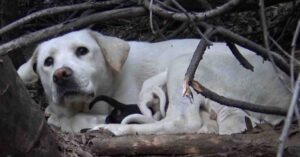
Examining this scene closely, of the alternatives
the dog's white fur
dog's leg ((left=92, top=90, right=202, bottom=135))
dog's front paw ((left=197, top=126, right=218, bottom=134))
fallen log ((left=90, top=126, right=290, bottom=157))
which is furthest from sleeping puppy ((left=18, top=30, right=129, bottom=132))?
fallen log ((left=90, top=126, right=290, bottom=157))

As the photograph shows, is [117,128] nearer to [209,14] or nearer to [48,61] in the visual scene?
Answer: [48,61]

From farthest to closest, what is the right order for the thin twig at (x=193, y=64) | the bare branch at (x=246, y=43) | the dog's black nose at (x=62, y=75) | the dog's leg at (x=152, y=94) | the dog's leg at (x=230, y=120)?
the dog's leg at (x=152, y=94), the dog's black nose at (x=62, y=75), the dog's leg at (x=230, y=120), the bare branch at (x=246, y=43), the thin twig at (x=193, y=64)

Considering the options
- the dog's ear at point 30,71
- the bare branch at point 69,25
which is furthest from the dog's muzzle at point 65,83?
the dog's ear at point 30,71

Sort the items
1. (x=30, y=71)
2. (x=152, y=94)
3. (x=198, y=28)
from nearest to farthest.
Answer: (x=198, y=28), (x=152, y=94), (x=30, y=71)

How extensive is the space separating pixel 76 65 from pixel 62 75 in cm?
20

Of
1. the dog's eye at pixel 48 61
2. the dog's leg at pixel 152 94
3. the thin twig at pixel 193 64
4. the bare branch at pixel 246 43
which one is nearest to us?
the thin twig at pixel 193 64

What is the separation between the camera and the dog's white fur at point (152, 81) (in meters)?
4.35

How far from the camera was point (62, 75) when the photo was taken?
4543mm

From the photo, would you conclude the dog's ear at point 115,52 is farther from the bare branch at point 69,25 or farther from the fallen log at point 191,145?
the fallen log at point 191,145

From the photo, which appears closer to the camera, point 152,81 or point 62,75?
point 62,75

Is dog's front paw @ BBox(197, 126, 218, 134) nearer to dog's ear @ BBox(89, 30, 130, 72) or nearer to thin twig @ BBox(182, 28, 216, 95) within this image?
thin twig @ BBox(182, 28, 216, 95)

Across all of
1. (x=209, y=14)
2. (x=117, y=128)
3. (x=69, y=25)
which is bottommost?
(x=117, y=128)

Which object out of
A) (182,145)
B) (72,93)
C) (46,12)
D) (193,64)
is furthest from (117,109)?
(193,64)

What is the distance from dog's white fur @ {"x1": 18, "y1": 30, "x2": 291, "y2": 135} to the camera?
4352mm
